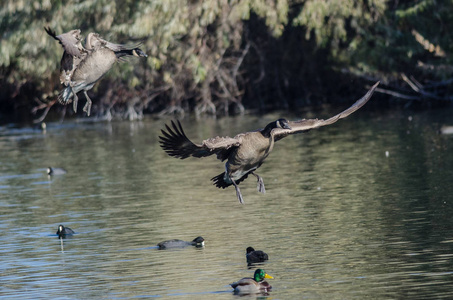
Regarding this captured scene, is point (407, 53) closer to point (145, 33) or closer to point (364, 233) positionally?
point (145, 33)

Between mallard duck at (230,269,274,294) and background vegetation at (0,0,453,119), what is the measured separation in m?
21.7

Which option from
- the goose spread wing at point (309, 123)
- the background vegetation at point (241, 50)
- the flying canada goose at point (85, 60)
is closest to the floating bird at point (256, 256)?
the goose spread wing at point (309, 123)

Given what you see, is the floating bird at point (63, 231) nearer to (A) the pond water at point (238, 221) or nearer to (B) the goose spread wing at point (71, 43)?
(A) the pond water at point (238, 221)

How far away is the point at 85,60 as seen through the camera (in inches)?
466

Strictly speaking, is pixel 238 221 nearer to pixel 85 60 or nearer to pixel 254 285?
pixel 254 285

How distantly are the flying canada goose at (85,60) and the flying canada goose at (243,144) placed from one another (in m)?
1.15

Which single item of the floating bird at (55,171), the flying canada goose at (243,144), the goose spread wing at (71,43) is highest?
the goose spread wing at (71,43)

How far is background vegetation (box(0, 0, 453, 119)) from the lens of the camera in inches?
1459

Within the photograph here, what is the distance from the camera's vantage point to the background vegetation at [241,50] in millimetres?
37062

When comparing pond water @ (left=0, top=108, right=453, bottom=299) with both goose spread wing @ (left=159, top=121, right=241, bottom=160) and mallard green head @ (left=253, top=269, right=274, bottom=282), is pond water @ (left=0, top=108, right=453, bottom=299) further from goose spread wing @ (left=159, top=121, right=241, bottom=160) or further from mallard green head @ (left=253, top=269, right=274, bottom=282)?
goose spread wing @ (left=159, top=121, right=241, bottom=160)

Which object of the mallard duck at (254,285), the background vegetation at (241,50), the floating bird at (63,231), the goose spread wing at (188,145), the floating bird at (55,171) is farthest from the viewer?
the background vegetation at (241,50)

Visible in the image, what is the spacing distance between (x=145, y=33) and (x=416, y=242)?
22.5 meters

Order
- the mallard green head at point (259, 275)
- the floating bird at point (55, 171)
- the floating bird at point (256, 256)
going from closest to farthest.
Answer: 1. the mallard green head at point (259, 275)
2. the floating bird at point (256, 256)
3. the floating bird at point (55, 171)

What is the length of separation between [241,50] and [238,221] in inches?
994
